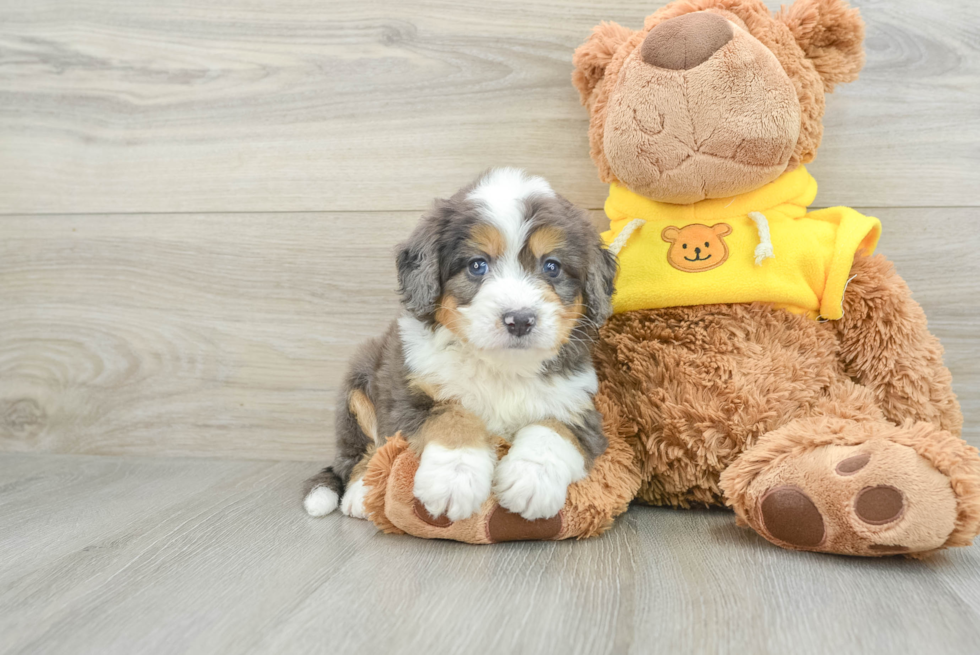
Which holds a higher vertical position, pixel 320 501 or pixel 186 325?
pixel 186 325

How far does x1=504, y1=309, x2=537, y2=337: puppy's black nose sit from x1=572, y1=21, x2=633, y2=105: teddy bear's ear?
2.83ft

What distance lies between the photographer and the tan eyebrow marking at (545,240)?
5.31ft

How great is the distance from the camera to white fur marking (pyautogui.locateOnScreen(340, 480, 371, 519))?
1.87 meters

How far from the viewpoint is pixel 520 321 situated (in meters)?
1.48

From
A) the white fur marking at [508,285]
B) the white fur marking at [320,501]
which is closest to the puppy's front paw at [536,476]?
the white fur marking at [508,285]

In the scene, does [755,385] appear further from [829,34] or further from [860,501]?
[829,34]

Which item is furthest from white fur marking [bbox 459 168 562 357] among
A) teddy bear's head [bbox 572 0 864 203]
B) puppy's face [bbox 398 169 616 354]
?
teddy bear's head [bbox 572 0 864 203]

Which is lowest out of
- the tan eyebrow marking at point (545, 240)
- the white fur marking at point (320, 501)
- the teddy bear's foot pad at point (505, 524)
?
the white fur marking at point (320, 501)

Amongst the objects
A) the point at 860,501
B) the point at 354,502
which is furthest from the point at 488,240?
the point at 860,501

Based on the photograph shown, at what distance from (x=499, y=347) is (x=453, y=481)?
0.29m

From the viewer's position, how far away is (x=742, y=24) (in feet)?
5.92

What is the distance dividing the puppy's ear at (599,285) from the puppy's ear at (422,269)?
0.36m

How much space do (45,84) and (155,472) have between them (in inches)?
57.2

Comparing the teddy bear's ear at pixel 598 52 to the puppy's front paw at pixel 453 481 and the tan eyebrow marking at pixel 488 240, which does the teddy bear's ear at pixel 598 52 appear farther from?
the puppy's front paw at pixel 453 481
